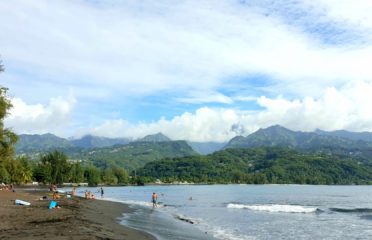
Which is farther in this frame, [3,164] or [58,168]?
[58,168]

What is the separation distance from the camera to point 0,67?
56.0 metres

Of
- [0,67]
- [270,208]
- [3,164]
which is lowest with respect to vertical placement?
[270,208]

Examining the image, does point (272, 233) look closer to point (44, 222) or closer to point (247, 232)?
point (247, 232)

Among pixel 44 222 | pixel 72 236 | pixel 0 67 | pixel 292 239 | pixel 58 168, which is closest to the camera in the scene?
pixel 72 236

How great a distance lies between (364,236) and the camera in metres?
42.1

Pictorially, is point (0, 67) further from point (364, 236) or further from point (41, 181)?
point (41, 181)

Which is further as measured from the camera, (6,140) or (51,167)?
(51,167)

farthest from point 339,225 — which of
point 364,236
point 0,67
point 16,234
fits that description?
point 0,67

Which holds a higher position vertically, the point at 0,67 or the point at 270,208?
the point at 0,67

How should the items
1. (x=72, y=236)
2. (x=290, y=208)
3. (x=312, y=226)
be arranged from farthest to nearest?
(x=290, y=208) < (x=312, y=226) < (x=72, y=236)

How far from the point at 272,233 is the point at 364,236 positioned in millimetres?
9698

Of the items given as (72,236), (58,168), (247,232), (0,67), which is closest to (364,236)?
(247,232)

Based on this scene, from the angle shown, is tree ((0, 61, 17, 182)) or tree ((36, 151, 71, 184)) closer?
tree ((0, 61, 17, 182))

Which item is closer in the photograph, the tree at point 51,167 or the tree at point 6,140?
the tree at point 6,140
